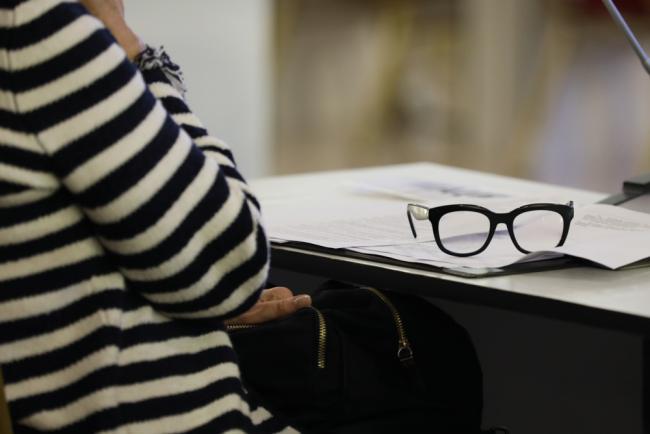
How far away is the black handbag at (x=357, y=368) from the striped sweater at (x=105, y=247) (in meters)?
0.10

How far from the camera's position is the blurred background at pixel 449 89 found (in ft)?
12.1

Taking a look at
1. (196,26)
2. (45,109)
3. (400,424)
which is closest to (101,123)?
(45,109)

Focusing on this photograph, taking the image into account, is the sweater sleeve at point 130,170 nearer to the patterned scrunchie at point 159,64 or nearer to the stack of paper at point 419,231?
the patterned scrunchie at point 159,64

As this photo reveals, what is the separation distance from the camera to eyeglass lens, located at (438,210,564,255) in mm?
1078

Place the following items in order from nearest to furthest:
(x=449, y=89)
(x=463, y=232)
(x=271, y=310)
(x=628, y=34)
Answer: (x=271, y=310), (x=463, y=232), (x=628, y=34), (x=449, y=89)

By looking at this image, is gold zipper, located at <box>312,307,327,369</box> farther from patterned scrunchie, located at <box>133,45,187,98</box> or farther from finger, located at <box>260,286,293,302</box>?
patterned scrunchie, located at <box>133,45,187,98</box>

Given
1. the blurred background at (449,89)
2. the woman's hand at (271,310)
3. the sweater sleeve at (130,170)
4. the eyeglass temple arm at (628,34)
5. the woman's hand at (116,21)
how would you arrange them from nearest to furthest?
the sweater sleeve at (130,170) → the woman's hand at (116,21) → the woman's hand at (271,310) → the eyeglass temple arm at (628,34) → the blurred background at (449,89)

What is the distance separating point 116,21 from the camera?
0.91m

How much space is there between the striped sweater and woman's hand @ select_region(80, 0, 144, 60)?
88 mm

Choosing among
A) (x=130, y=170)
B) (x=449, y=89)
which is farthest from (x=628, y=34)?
(x=449, y=89)

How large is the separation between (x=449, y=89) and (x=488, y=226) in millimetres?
3565

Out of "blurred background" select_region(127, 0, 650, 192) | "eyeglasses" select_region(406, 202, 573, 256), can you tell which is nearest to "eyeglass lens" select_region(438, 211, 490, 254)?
"eyeglasses" select_region(406, 202, 573, 256)

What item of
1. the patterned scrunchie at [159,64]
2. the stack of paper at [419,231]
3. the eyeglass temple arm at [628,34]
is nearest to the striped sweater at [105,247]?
the patterned scrunchie at [159,64]

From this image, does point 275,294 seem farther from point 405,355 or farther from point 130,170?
point 130,170
